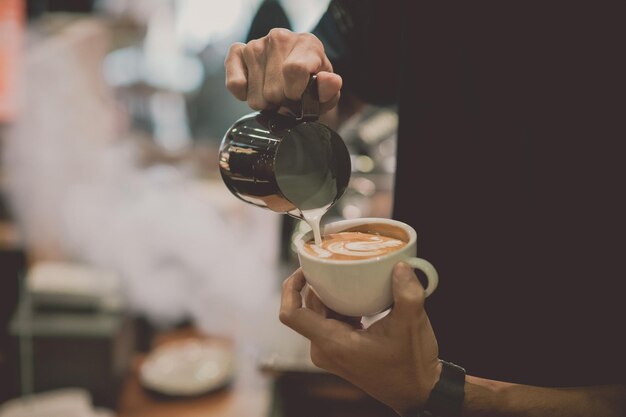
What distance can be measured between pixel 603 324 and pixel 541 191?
319mm

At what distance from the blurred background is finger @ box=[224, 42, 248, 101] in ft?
1.56

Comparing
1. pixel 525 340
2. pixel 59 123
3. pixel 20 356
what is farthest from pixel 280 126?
pixel 59 123

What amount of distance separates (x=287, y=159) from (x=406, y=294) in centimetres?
36

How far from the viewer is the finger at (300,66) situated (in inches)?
34.8

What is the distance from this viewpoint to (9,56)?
3256 millimetres

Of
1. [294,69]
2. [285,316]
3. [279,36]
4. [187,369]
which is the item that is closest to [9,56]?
[187,369]

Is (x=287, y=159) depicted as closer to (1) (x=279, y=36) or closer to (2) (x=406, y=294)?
(1) (x=279, y=36)

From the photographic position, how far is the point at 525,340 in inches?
44.4

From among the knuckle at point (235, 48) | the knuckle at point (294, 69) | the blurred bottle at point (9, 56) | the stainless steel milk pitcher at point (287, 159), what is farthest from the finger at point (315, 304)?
the blurred bottle at point (9, 56)

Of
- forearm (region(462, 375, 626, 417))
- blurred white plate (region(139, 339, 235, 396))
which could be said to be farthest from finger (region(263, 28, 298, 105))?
blurred white plate (region(139, 339, 235, 396))

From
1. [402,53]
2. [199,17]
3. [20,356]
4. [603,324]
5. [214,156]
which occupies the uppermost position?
[199,17]

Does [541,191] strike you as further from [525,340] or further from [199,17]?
[199,17]

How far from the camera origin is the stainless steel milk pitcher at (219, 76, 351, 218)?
37.6 inches

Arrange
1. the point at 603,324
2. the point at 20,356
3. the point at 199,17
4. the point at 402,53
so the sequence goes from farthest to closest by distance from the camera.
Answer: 1. the point at 199,17
2. the point at 20,356
3. the point at 402,53
4. the point at 603,324
